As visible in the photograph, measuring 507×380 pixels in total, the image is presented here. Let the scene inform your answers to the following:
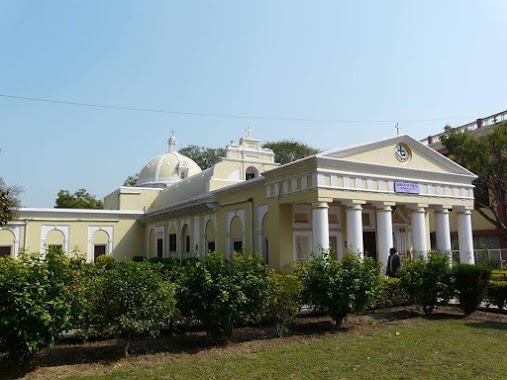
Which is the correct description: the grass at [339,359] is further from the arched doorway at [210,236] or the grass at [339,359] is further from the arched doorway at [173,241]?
the arched doorway at [173,241]

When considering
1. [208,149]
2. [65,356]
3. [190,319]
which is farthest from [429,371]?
[208,149]

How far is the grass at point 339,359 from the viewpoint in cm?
715

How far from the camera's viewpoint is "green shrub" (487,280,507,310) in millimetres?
12945

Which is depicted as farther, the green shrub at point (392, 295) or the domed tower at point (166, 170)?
the domed tower at point (166, 170)

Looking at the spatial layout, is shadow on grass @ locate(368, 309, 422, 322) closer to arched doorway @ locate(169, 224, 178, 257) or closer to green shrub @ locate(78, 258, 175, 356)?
green shrub @ locate(78, 258, 175, 356)

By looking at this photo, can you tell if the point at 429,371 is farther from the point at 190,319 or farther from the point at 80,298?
the point at 80,298

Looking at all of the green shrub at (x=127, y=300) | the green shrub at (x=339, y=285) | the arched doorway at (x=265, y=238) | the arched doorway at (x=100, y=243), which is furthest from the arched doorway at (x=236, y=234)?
the arched doorway at (x=100, y=243)

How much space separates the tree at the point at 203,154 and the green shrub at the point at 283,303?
4304 centimetres

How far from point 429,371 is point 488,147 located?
19.0 metres

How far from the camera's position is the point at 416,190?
19969mm

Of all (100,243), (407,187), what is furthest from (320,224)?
(100,243)

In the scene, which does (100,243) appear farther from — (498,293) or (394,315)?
(498,293)

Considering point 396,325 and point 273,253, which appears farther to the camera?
point 273,253

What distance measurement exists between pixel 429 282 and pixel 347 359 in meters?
5.54
